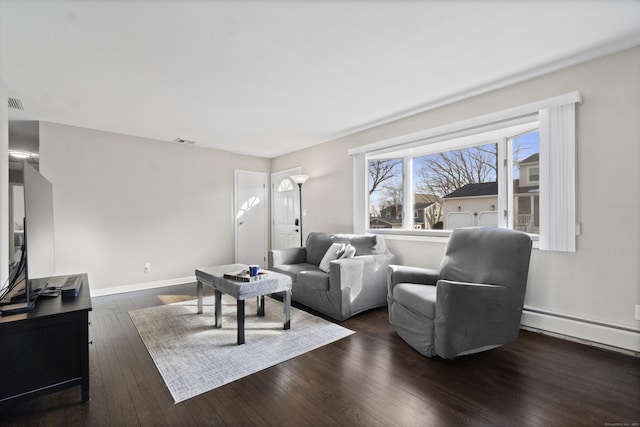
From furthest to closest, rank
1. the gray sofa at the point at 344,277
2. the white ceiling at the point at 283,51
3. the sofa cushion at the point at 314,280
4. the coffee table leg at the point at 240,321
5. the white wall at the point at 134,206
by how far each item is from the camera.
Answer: the white wall at the point at 134,206 → the sofa cushion at the point at 314,280 → the gray sofa at the point at 344,277 → the coffee table leg at the point at 240,321 → the white ceiling at the point at 283,51

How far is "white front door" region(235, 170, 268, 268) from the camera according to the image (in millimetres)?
5691

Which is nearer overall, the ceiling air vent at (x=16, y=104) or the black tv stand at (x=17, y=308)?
the black tv stand at (x=17, y=308)

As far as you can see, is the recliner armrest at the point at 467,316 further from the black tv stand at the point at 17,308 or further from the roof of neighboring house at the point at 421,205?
the black tv stand at the point at 17,308

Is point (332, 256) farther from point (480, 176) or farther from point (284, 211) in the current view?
point (284, 211)

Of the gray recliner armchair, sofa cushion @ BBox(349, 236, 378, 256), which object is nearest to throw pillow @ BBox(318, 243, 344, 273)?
sofa cushion @ BBox(349, 236, 378, 256)

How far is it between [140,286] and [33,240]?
9.49ft

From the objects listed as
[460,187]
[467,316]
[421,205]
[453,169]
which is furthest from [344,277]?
[453,169]

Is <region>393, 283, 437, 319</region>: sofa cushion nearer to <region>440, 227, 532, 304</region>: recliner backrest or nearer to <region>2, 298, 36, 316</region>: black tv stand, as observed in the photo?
<region>440, 227, 532, 304</region>: recliner backrest

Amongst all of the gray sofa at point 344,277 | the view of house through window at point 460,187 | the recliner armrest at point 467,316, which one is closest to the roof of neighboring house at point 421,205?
the view of house through window at point 460,187

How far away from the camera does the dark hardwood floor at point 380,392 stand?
1.59 metres

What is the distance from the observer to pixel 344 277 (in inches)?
120

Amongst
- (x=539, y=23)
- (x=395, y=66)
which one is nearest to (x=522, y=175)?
(x=539, y=23)

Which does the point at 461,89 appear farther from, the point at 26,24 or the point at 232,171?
the point at 232,171

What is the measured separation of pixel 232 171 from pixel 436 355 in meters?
4.65
